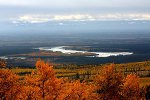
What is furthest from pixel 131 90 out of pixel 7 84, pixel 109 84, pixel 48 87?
pixel 7 84

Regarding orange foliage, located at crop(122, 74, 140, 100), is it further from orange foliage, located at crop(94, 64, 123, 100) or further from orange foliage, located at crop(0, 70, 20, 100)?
orange foliage, located at crop(0, 70, 20, 100)

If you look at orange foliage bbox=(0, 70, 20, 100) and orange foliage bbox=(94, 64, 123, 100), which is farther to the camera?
orange foliage bbox=(94, 64, 123, 100)

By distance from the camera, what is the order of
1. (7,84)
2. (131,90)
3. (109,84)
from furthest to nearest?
(131,90) < (109,84) < (7,84)

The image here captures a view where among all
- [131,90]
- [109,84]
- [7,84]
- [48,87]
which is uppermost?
[7,84]

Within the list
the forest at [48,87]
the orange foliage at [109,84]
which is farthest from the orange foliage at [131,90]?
the orange foliage at [109,84]

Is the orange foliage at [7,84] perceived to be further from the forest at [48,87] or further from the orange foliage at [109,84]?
the orange foliage at [109,84]

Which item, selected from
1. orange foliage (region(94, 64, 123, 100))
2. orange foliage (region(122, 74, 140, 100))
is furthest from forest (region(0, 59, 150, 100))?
orange foliage (region(122, 74, 140, 100))

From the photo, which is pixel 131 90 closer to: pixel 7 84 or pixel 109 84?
pixel 109 84

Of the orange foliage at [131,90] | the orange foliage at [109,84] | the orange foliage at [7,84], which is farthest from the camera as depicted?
the orange foliage at [131,90]

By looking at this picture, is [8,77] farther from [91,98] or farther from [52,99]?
[91,98]

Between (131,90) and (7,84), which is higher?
(7,84)

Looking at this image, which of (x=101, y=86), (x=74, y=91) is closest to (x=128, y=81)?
(x=101, y=86)
